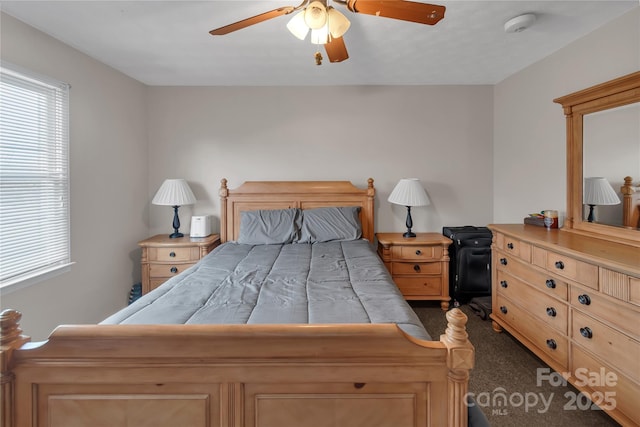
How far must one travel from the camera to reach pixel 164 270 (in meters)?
3.05

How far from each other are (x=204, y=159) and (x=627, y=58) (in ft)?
12.1

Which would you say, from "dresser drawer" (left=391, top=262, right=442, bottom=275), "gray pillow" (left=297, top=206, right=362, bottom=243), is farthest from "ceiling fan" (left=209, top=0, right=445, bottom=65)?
"dresser drawer" (left=391, top=262, right=442, bottom=275)

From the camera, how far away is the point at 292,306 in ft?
4.93

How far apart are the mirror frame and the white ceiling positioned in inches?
20.4

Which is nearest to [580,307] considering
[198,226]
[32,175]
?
[198,226]

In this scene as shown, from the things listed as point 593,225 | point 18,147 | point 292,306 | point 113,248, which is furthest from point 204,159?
point 593,225

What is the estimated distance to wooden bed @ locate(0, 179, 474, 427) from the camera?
3.07 ft

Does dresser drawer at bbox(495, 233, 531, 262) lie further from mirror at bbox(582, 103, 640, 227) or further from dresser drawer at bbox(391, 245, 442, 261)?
dresser drawer at bbox(391, 245, 442, 261)

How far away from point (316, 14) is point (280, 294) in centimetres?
146

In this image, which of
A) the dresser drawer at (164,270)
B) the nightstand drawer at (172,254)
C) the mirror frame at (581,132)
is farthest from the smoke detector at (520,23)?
the dresser drawer at (164,270)

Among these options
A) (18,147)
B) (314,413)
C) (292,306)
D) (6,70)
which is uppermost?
(6,70)

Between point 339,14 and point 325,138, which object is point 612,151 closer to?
point 339,14

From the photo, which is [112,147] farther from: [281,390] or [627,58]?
[627,58]

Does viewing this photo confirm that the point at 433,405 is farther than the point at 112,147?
No
